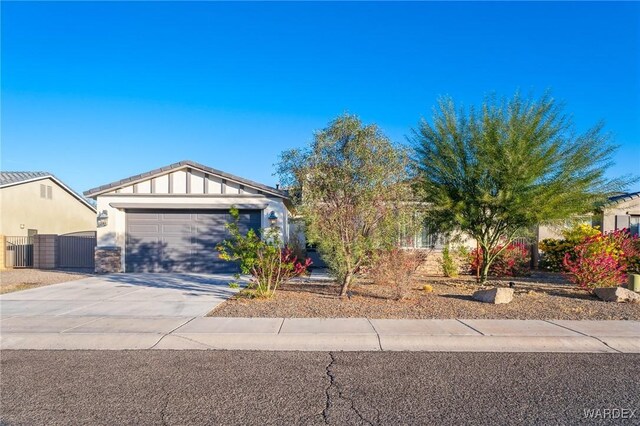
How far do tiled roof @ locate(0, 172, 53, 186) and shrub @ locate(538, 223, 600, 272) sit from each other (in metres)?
27.4

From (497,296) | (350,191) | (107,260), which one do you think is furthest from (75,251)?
(497,296)

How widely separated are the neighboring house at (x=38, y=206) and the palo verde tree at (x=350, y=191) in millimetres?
21152

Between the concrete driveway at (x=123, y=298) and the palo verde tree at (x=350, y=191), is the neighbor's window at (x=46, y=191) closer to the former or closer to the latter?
the concrete driveway at (x=123, y=298)

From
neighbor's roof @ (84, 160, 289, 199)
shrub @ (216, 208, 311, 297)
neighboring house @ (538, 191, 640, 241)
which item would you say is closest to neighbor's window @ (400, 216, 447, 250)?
shrub @ (216, 208, 311, 297)

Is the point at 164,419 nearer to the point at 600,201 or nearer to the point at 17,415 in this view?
the point at 17,415

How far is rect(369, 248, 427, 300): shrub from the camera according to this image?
10.2 m

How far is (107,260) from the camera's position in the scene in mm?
16344

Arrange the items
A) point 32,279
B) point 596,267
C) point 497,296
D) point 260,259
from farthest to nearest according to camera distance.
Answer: point 32,279 < point 596,267 < point 260,259 < point 497,296

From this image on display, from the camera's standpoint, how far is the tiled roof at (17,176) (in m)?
24.8

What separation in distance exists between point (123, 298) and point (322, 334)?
6170 millimetres

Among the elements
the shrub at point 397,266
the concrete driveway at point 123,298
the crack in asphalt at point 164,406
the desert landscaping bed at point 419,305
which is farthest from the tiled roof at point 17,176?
the crack in asphalt at point 164,406

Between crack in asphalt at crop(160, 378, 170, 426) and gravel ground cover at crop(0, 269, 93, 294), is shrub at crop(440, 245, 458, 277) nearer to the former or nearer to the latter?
crack in asphalt at crop(160, 378, 170, 426)

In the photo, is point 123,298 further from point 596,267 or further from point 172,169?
point 596,267

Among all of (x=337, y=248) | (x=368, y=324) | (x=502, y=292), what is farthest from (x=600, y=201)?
(x=368, y=324)
